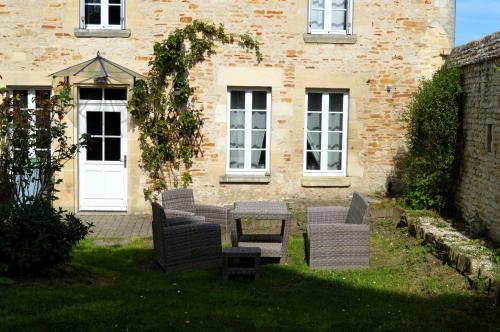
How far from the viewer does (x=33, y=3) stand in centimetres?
1277

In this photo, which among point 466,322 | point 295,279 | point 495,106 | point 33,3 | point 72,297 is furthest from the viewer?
point 33,3

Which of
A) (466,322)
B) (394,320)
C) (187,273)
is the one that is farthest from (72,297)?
(466,322)

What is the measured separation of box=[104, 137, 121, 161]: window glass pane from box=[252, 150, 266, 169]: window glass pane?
267cm

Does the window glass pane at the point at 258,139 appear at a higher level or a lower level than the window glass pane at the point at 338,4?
lower

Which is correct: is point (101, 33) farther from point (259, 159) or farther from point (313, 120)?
point (313, 120)

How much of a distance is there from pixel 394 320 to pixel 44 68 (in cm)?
888

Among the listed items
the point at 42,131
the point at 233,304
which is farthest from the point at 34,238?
the point at 233,304

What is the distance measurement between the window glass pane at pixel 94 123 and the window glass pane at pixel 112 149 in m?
0.25

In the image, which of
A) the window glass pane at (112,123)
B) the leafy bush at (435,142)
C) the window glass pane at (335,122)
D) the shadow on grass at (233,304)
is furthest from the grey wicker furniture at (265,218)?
the window glass pane at (112,123)

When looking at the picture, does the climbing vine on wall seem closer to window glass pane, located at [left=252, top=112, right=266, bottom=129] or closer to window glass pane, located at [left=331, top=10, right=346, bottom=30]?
window glass pane, located at [left=252, top=112, right=266, bottom=129]

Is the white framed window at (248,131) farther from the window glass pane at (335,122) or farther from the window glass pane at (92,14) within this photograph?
the window glass pane at (92,14)

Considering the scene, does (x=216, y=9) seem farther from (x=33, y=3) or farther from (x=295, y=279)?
(x=295, y=279)

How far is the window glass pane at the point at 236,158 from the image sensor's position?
13.4 meters

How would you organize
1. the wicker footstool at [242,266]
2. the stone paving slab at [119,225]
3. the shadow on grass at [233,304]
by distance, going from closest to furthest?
the shadow on grass at [233,304], the wicker footstool at [242,266], the stone paving slab at [119,225]
